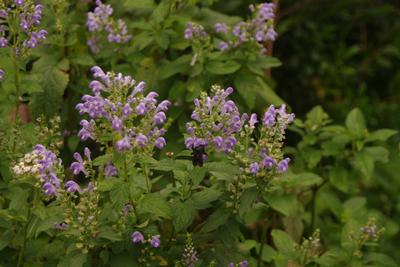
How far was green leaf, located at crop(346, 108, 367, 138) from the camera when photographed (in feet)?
13.7

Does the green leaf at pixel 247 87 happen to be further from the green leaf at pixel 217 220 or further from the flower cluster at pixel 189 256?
the flower cluster at pixel 189 256

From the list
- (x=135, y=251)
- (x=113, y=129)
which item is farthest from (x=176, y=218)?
(x=113, y=129)

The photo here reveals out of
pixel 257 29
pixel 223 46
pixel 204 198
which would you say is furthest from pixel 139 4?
pixel 204 198

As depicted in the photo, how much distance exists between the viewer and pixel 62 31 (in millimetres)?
3832

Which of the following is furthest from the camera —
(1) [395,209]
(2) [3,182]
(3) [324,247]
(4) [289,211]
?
(1) [395,209]

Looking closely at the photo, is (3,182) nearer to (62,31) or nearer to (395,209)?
(62,31)

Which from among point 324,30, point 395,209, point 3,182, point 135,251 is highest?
point 324,30

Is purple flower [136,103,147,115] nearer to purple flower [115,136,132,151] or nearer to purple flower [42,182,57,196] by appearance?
purple flower [115,136,132,151]

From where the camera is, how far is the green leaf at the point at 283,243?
11.9 feet

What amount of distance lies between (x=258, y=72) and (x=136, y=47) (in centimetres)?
69

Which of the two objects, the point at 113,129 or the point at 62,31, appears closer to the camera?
the point at 113,129

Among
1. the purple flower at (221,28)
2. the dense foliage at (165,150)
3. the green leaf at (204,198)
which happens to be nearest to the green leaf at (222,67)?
the dense foliage at (165,150)

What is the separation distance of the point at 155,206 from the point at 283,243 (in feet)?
3.66

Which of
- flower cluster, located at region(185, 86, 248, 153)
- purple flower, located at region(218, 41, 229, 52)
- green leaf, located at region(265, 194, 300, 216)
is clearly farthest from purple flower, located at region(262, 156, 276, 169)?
purple flower, located at region(218, 41, 229, 52)
